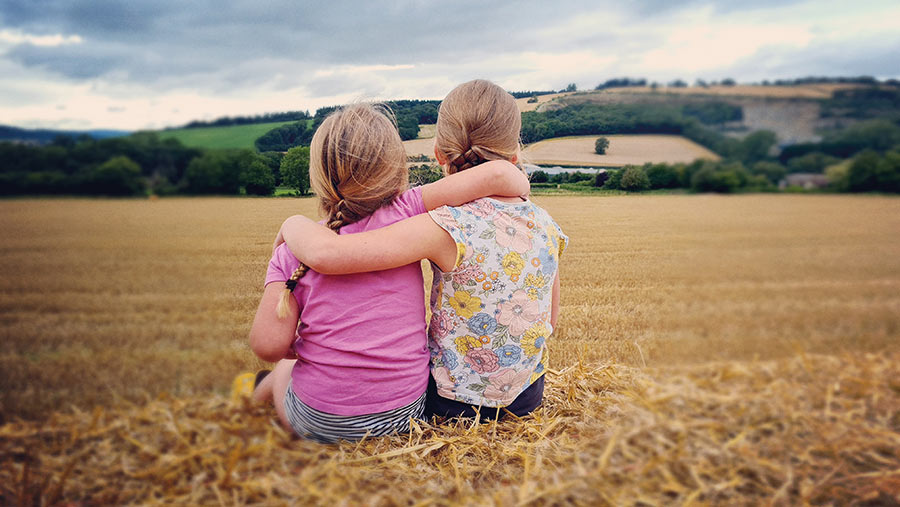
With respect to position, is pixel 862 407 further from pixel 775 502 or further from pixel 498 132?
pixel 498 132

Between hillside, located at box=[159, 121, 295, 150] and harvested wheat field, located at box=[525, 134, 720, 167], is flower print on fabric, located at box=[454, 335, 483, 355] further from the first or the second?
hillside, located at box=[159, 121, 295, 150]

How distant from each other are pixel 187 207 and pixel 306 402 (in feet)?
4.03

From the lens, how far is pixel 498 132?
188 cm

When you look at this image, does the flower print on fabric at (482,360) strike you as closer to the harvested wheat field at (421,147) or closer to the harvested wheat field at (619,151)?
the harvested wheat field at (421,147)

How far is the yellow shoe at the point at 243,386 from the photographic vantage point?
2.33 meters

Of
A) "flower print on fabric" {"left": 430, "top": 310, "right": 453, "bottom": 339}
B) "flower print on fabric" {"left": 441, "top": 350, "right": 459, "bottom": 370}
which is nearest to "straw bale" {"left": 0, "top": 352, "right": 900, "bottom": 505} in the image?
"flower print on fabric" {"left": 441, "top": 350, "right": 459, "bottom": 370}

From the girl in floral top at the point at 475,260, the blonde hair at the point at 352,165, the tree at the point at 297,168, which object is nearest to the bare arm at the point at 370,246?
the girl in floral top at the point at 475,260

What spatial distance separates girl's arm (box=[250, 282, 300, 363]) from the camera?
5.77 ft

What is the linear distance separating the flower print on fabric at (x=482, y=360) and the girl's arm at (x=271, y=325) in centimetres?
72

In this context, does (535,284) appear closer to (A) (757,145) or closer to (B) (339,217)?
(B) (339,217)

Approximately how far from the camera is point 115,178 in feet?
7.15

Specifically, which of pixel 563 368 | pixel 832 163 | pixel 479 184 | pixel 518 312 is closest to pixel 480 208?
pixel 479 184

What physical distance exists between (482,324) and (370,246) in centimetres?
57

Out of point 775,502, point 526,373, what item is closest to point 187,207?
point 526,373
